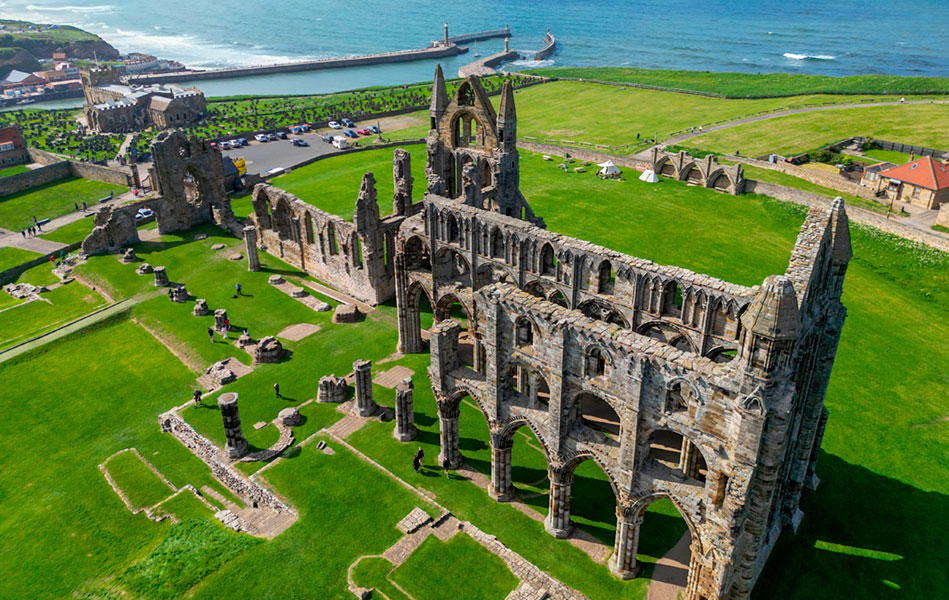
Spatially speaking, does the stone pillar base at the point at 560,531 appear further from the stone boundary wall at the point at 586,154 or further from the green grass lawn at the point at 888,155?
the green grass lawn at the point at 888,155

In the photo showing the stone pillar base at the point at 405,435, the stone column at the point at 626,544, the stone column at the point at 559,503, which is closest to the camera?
the stone column at the point at 626,544

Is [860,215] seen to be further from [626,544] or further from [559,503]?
[626,544]

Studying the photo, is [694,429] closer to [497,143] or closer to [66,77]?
[497,143]

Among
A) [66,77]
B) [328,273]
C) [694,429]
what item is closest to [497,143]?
[328,273]

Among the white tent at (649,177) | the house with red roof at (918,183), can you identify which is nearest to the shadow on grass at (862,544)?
the house with red roof at (918,183)

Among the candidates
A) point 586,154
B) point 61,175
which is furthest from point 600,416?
point 61,175

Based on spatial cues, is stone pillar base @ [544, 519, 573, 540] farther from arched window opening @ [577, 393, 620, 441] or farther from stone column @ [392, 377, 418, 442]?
stone column @ [392, 377, 418, 442]

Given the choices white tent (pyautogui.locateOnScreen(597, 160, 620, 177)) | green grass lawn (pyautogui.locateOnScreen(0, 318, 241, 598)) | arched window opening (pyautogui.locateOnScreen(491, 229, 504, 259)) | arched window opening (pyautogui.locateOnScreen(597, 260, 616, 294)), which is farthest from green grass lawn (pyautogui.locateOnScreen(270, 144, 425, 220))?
arched window opening (pyautogui.locateOnScreen(597, 260, 616, 294))
